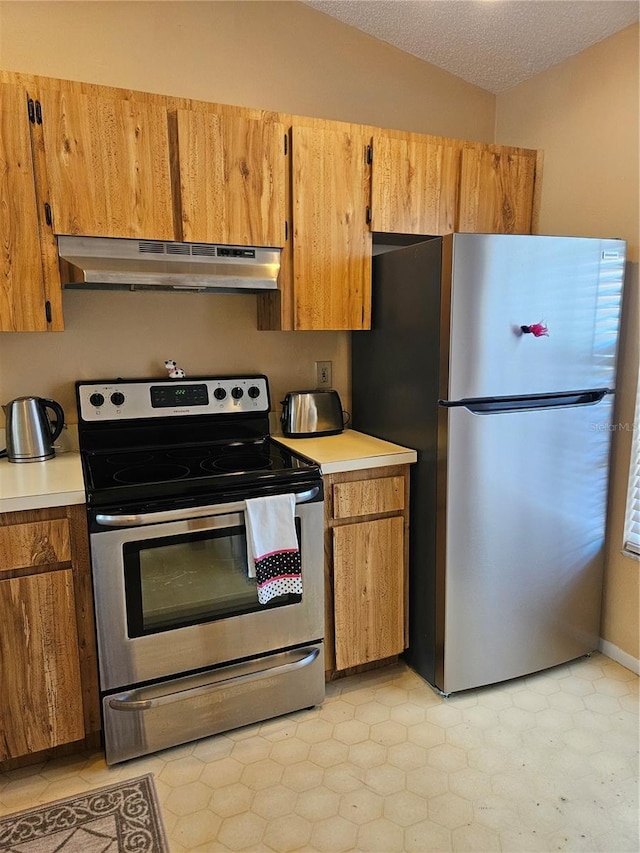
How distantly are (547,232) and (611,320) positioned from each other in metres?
0.61

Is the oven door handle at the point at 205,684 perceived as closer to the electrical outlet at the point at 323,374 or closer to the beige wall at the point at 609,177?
the electrical outlet at the point at 323,374

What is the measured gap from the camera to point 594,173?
7.46 ft

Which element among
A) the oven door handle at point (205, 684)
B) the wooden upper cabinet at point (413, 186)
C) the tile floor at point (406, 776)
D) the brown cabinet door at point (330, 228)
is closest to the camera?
the tile floor at point (406, 776)

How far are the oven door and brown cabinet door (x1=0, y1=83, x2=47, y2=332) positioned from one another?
2.35 feet

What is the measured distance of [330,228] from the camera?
7.11 ft

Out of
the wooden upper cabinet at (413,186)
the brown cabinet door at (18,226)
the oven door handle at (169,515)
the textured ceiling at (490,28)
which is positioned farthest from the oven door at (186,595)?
the textured ceiling at (490,28)

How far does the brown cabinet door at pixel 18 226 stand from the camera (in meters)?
1.71

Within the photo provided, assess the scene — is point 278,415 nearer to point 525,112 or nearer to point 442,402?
point 442,402

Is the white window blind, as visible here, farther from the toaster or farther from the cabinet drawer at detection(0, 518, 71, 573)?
the cabinet drawer at detection(0, 518, 71, 573)

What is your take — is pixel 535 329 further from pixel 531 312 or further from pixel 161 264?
pixel 161 264

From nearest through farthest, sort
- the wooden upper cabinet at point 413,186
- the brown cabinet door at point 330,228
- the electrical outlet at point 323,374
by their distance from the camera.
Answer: the brown cabinet door at point 330,228
the wooden upper cabinet at point 413,186
the electrical outlet at point 323,374

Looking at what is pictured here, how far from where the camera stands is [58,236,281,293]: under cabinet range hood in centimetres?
184

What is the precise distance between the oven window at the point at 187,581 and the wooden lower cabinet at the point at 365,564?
0.84 feet

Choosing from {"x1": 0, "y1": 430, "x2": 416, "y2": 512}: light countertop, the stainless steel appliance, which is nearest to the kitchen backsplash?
the stainless steel appliance
